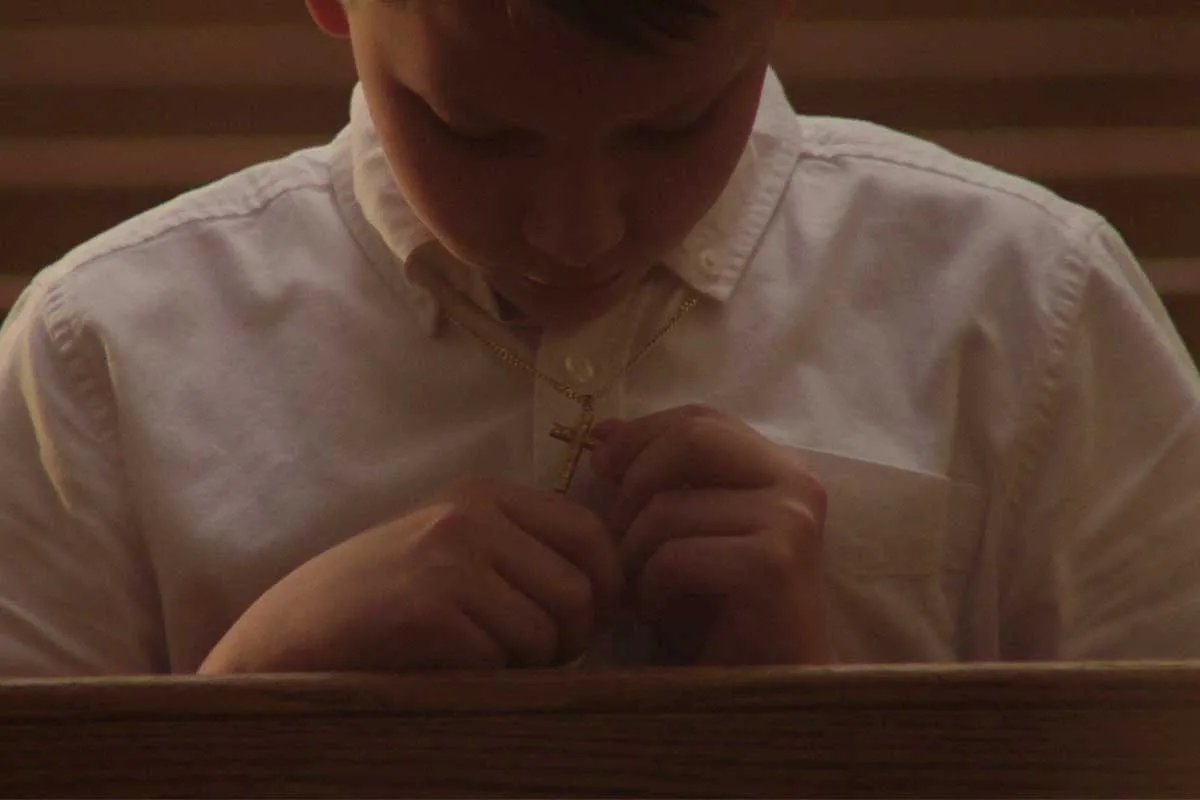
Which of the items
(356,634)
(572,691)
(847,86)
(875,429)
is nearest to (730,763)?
(572,691)

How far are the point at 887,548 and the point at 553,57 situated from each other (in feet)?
0.97

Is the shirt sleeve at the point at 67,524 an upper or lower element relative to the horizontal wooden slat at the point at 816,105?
lower

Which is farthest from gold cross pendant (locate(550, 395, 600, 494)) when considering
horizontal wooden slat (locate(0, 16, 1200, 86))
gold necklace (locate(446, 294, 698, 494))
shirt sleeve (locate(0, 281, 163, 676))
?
horizontal wooden slat (locate(0, 16, 1200, 86))

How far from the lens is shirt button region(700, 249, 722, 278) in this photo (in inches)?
33.2

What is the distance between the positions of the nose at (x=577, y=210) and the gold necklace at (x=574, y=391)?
0.09 m

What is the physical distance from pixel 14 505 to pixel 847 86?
23.8 inches

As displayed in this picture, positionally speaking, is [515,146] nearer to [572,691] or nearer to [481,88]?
[481,88]

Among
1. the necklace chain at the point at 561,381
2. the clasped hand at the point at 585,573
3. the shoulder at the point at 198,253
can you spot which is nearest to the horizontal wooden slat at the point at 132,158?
the shoulder at the point at 198,253

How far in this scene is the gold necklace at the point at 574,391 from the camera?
758 millimetres

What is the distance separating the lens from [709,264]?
84 centimetres

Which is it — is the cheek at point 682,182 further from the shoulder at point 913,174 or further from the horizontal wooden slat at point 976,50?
the horizontal wooden slat at point 976,50

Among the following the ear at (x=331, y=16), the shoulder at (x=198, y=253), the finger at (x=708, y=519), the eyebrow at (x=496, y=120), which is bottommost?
the finger at (x=708, y=519)

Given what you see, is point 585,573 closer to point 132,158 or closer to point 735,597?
point 735,597

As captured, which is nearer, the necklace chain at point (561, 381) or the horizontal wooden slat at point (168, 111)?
the necklace chain at point (561, 381)
